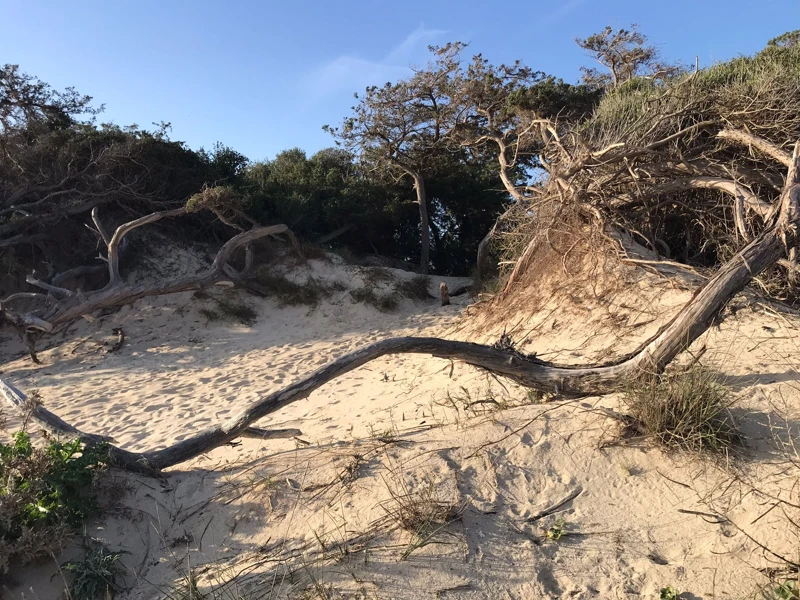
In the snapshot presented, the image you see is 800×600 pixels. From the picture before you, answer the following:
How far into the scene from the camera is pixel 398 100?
1331 centimetres

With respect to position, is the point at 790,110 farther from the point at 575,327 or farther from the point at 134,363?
the point at 134,363

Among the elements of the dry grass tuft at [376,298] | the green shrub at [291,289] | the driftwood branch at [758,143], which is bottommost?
the dry grass tuft at [376,298]

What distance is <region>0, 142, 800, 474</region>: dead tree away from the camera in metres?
3.78

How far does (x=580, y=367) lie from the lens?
4.12 metres

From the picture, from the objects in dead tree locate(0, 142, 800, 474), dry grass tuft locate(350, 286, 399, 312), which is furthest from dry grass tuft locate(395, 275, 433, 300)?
dead tree locate(0, 142, 800, 474)

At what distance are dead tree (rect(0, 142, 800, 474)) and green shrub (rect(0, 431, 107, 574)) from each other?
33cm

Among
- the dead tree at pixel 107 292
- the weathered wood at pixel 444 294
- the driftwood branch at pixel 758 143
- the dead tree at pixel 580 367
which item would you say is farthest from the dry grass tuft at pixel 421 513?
the dead tree at pixel 107 292

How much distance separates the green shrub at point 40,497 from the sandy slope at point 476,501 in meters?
0.19

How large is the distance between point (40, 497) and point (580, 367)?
12.5 feet

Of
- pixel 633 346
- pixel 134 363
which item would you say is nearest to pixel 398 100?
pixel 134 363

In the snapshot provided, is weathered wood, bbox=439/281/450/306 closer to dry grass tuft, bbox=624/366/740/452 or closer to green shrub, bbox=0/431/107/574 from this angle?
dry grass tuft, bbox=624/366/740/452

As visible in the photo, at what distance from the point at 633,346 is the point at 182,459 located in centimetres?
409

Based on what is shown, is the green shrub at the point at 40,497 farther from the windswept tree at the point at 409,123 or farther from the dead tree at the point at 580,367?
the windswept tree at the point at 409,123

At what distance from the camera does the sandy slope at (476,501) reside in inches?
101
